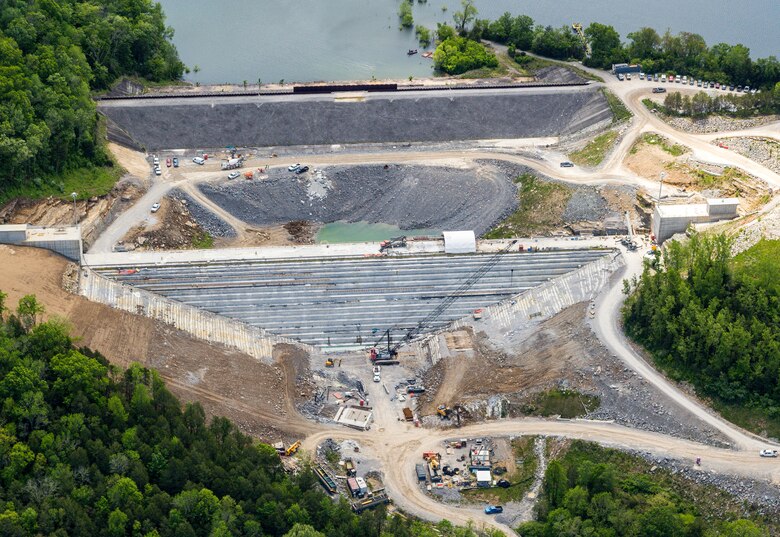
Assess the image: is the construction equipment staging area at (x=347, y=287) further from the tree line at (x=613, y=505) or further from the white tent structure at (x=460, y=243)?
the tree line at (x=613, y=505)

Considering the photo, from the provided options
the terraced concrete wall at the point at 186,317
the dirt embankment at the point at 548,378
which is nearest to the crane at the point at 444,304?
the dirt embankment at the point at 548,378

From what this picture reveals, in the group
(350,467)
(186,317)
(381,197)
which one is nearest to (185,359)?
(186,317)

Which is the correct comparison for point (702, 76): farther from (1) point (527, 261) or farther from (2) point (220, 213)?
(2) point (220, 213)

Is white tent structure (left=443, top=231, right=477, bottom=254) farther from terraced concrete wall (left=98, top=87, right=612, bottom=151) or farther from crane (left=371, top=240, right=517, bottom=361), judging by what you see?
terraced concrete wall (left=98, top=87, right=612, bottom=151)

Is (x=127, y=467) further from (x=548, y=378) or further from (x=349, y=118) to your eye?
(x=349, y=118)

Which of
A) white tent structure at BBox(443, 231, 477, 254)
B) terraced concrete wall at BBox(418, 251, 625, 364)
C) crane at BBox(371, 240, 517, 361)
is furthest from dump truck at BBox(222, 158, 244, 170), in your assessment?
terraced concrete wall at BBox(418, 251, 625, 364)

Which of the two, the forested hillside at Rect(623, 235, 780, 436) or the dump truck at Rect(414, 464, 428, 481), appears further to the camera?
the forested hillside at Rect(623, 235, 780, 436)
